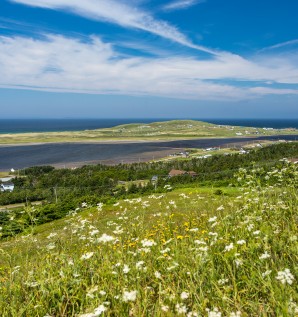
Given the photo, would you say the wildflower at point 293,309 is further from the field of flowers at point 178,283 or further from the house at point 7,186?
the house at point 7,186

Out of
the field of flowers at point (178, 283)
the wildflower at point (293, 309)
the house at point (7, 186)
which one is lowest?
the house at point (7, 186)

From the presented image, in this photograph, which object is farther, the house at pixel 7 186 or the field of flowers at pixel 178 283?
the house at pixel 7 186

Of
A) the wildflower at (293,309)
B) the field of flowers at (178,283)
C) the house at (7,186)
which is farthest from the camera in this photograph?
the house at (7,186)

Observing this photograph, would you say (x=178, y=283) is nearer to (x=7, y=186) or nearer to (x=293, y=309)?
(x=293, y=309)

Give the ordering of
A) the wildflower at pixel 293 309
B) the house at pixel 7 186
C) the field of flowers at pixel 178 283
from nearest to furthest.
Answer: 1. the wildflower at pixel 293 309
2. the field of flowers at pixel 178 283
3. the house at pixel 7 186

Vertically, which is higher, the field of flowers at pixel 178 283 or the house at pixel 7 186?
the field of flowers at pixel 178 283

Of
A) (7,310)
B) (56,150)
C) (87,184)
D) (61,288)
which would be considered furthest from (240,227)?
(56,150)

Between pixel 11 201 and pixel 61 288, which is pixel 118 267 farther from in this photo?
pixel 11 201

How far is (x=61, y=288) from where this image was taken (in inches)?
128

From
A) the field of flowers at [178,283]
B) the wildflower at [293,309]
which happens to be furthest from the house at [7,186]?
the wildflower at [293,309]

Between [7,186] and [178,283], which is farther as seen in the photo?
[7,186]

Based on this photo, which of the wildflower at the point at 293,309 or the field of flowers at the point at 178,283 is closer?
the wildflower at the point at 293,309

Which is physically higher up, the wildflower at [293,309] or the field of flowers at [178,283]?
the wildflower at [293,309]

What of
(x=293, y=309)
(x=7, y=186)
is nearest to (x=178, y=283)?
(x=293, y=309)
